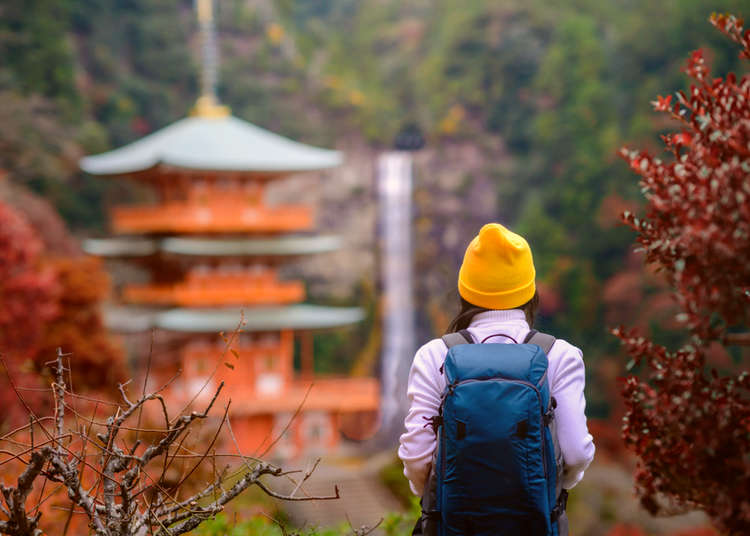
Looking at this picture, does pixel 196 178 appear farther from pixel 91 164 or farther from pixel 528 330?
pixel 528 330

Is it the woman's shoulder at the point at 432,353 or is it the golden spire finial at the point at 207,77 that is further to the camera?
the golden spire finial at the point at 207,77

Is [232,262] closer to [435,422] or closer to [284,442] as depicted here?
[284,442]

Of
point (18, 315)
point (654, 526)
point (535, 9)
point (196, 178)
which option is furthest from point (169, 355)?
point (535, 9)

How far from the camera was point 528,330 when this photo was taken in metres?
1.96

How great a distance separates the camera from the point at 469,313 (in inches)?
79.0

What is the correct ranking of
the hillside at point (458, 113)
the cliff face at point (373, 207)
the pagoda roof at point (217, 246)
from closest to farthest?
the pagoda roof at point (217, 246) < the hillside at point (458, 113) < the cliff face at point (373, 207)

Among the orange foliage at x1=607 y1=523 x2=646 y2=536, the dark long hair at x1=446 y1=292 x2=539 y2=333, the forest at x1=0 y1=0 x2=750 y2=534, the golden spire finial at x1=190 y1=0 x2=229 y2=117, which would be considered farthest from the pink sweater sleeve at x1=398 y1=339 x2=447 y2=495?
the forest at x1=0 y1=0 x2=750 y2=534

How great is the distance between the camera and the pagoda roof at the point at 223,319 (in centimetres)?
1316

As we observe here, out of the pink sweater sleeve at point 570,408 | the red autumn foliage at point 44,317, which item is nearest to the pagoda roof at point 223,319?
the red autumn foliage at point 44,317

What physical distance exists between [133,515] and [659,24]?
77.1 feet

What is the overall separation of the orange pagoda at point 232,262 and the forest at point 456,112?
5.78 m

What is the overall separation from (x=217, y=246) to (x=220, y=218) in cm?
39

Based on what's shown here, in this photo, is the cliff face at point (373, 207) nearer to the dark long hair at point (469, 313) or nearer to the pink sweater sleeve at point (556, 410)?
the dark long hair at point (469, 313)

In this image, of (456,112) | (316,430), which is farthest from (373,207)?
(316,430)
